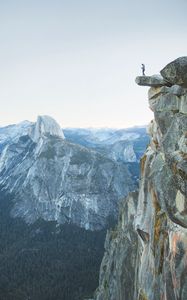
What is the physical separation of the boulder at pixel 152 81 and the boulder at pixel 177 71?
4.40 m

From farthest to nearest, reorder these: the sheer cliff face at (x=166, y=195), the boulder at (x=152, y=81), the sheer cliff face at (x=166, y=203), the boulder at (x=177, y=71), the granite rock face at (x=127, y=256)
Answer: the granite rock face at (x=127, y=256)
the boulder at (x=152, y=81)
the boulder at (x=177, y=71)
the sheer cliff face at (x=166, y=195)
the sheer cliff face at (x=166, y=203)

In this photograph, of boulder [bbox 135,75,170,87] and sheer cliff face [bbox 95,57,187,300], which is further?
boulder [bbox 135,75,170,87]

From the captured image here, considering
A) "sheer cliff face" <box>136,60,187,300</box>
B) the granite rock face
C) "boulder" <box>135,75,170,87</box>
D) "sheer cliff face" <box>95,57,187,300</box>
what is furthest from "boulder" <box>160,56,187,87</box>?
the granite rock face

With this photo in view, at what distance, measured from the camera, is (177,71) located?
37.7 metres

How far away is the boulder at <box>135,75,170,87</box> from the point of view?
146ft

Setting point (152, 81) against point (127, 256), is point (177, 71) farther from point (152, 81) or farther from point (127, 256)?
point (127, 256)

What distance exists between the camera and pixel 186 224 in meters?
33.8

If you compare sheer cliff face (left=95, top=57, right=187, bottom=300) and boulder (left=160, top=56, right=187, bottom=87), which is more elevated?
boulder (left=160, top=56, right=187, bottom=87)

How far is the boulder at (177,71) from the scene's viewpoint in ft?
120

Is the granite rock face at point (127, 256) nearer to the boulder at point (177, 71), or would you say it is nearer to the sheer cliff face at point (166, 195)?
the sheer cliff face at point (166, 195)

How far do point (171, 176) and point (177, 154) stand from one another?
295 centimetres

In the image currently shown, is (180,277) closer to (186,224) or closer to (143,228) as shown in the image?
(186,224)

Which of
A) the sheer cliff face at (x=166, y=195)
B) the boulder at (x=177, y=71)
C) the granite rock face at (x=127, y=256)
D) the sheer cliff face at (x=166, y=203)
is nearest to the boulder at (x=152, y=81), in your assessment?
the sheer cliff face at (x=166, y=195)

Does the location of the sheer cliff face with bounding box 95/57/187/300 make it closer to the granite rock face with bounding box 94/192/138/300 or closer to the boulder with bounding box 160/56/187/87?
the boulder with bounding box 160/56/187/87
